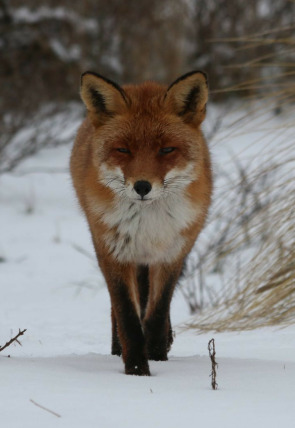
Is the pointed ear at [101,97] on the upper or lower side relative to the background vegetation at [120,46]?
lower

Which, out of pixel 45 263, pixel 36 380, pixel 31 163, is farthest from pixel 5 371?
pixel 31 163

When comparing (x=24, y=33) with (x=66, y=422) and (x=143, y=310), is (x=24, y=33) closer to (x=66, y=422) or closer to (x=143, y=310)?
(x=143, y=310)

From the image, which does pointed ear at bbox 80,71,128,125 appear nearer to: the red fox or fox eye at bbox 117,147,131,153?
the red fox

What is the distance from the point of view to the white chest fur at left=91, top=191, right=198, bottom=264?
3.36m

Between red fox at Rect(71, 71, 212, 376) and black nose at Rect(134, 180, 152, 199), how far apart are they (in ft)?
0.21

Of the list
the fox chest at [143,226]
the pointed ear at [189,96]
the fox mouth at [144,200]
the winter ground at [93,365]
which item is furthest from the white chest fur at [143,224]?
the winter ground at [93,365]

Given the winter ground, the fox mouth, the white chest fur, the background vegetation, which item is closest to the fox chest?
the white chest fur

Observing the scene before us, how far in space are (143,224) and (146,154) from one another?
39 cm

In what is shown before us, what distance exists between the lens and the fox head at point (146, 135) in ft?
10.3

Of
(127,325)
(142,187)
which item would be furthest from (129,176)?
(127,325)

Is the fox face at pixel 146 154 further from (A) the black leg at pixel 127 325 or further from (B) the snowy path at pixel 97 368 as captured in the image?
(B) the snowy path at pixel 97 368

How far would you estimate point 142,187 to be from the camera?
3.07m

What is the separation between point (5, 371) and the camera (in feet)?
9.47

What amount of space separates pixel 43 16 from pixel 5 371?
987 cm
